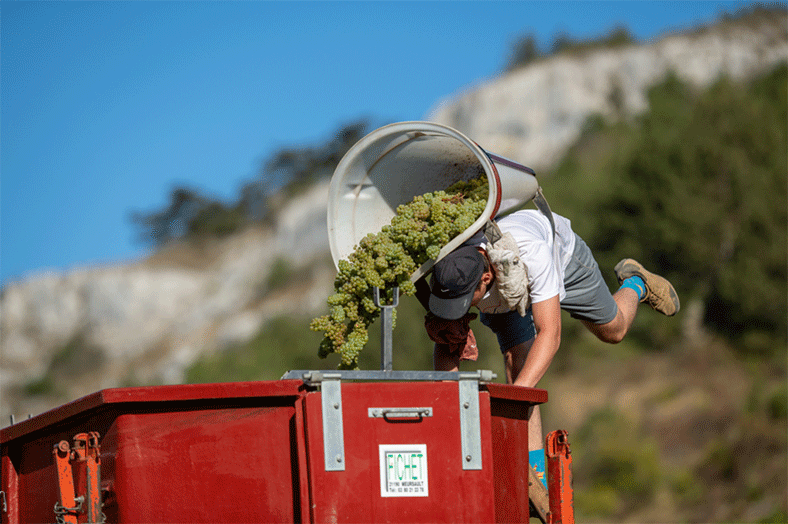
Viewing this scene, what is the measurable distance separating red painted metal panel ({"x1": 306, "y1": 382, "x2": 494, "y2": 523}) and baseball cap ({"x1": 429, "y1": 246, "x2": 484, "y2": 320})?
852 millimetres

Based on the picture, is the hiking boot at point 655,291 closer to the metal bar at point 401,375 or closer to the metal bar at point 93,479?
the metal bar at point 401,375

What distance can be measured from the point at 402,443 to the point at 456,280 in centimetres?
103

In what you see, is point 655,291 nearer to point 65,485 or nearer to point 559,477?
point 559,477

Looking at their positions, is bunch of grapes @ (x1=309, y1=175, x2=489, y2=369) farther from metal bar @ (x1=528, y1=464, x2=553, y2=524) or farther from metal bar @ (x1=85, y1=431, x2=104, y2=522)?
metal bar @ (x1=85, y1=431, x2=104, y2=522)

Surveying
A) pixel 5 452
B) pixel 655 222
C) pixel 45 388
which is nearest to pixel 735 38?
pixel 655 222

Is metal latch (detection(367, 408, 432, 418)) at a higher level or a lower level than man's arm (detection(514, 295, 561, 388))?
lower

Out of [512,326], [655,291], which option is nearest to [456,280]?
[512,326]

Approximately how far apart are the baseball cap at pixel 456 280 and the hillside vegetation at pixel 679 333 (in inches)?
654

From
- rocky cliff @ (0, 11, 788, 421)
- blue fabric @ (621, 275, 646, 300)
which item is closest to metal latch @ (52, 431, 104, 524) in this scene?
blue fabric @ (621, 275, 646, 300)

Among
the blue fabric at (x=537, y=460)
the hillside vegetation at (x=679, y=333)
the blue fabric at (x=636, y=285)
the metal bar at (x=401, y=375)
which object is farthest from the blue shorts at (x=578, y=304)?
the hillside vegetation at (x=679, y=333)

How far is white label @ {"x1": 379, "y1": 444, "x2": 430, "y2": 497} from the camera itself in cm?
308

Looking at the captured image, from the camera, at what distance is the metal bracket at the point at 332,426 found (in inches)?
119

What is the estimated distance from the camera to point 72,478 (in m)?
3.24

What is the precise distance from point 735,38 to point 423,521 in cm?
5605
